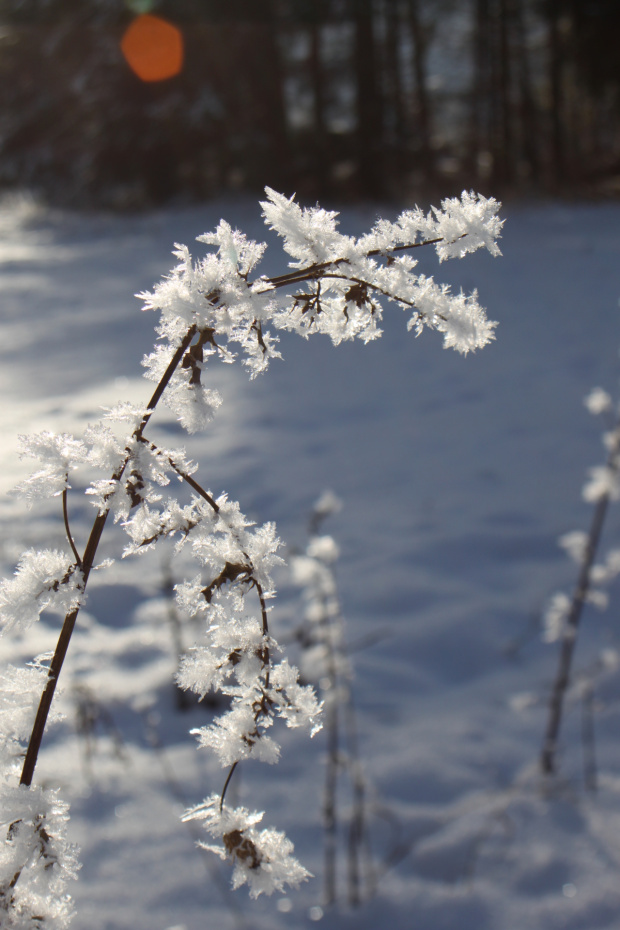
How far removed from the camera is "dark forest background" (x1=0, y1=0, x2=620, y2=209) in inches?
508

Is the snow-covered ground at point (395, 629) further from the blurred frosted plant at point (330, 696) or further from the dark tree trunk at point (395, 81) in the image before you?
the dark tree trunk at point (395, 81)

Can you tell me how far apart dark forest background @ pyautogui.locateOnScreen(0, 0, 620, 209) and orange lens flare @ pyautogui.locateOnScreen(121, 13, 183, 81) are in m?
0.17

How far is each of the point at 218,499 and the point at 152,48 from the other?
15.7 m

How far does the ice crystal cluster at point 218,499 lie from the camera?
540 mm

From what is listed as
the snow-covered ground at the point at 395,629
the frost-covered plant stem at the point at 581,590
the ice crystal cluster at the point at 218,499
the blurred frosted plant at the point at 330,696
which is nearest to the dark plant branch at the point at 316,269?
the ice crystal cluster at the point at 218,499

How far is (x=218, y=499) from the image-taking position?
558 millimetres

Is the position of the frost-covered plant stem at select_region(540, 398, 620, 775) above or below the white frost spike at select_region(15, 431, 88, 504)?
above

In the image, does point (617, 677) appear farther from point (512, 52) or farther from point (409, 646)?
point (512, 52)

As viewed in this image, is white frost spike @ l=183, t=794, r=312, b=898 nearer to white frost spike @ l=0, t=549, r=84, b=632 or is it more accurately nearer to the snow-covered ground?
white frost spike @ l=0, t=549, r=84, b=632

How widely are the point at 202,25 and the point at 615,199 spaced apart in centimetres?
779

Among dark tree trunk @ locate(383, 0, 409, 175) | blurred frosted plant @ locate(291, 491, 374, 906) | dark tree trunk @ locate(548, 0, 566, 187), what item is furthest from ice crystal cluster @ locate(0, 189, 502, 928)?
dark tree trunk @ locate(383, 0, 409, 175)

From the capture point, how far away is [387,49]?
14586 mm

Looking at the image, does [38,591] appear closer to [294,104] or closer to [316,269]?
[316,269]

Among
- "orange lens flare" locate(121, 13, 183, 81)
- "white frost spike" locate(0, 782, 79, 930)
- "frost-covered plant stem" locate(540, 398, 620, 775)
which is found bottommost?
"white frost spike" locate(0, 782, 79, 930)
